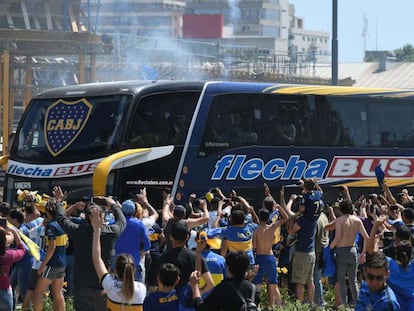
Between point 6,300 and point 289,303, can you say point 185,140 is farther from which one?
point 6,300

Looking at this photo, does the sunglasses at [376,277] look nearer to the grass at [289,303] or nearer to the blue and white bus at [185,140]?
the grass at [289,303]

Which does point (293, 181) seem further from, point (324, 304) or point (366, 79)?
point (366, 79)

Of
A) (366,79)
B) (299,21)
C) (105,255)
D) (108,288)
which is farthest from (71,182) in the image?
(299,21)

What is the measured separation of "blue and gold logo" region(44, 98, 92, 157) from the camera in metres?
19.5

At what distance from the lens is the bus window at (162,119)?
62.7 ft

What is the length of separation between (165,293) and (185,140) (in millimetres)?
11069

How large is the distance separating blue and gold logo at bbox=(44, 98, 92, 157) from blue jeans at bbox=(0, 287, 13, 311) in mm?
9303

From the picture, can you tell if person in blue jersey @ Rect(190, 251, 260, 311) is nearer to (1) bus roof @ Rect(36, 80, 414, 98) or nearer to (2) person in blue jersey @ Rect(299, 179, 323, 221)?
(2) person in blue jersey @ Rect(299, 179, 323, 221)

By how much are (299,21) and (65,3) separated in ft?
423

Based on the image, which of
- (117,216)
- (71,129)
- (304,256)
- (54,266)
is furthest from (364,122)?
(117,216)

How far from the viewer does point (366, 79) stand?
8444cm

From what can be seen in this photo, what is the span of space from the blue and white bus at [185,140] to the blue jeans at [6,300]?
27.2ft

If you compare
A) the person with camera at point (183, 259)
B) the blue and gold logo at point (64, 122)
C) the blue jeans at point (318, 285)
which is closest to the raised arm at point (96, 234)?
the person with camera at point (183, 259)

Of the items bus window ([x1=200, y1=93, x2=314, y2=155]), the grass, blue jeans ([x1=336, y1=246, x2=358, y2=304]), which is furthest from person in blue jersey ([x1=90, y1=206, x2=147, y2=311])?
bus window ([x1=200, y1=93, x2=314, y2=155])
